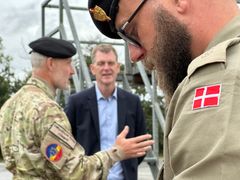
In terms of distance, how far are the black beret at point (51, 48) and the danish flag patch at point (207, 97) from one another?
221cm

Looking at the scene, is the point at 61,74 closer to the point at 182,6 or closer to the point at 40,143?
the point at 40,143

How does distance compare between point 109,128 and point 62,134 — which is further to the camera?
point 109,128

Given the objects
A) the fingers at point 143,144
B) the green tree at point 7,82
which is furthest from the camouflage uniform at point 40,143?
the green tree at point 7,82

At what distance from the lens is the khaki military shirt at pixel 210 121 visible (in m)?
0.79

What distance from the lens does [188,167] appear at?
0.85m

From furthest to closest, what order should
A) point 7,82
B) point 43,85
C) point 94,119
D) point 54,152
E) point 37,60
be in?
point 7,82, point 94,119, point 37,60, point 43,85, point 54,152

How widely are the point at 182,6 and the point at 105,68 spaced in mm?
2732

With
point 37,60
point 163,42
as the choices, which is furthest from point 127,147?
point 163,42

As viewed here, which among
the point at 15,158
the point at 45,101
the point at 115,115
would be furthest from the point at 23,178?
the point at 115,115

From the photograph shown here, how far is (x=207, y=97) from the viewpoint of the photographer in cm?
A: 85

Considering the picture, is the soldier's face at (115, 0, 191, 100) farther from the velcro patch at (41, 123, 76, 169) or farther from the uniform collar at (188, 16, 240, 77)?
the velcro patch at (41, 123, 76, 169)

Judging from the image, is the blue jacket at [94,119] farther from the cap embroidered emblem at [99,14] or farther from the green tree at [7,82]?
the green tree at [7,82]

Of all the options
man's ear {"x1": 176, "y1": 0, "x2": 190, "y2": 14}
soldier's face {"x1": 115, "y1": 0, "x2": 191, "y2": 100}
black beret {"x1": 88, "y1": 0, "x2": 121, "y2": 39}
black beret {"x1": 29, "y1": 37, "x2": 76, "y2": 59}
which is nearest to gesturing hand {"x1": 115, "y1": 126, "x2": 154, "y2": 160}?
black beret {"x1": 29, "y1": 37, "x2": 76, "y2": 59}

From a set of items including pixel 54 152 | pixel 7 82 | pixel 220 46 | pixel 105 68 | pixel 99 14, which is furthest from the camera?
pixel 7 82
